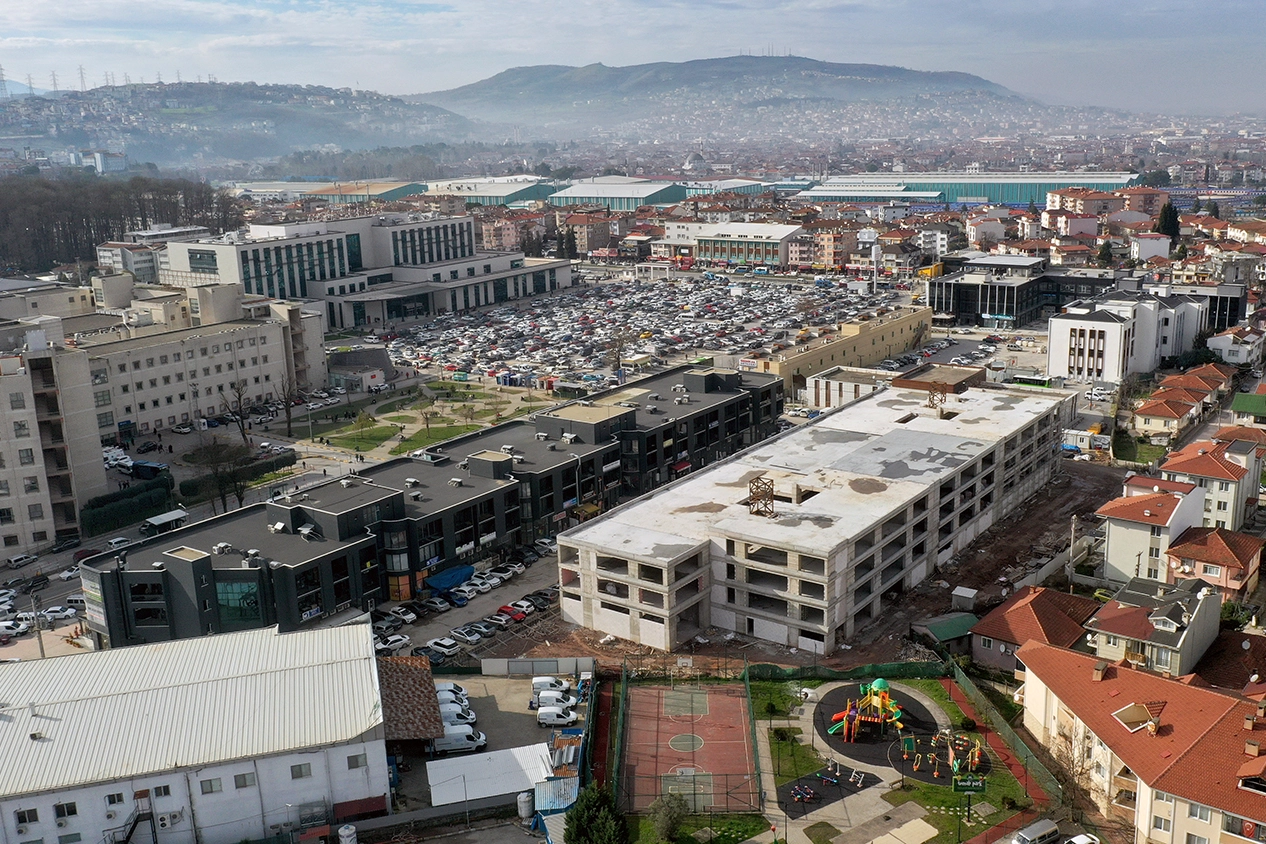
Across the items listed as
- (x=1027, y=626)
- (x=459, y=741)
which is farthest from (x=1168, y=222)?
(x=459, y=741)

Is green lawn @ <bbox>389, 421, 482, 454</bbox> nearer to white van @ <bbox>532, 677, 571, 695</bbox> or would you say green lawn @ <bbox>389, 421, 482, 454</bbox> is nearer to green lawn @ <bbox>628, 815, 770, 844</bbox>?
white van @ <bbox>532, 677, 571, 695</bbox>

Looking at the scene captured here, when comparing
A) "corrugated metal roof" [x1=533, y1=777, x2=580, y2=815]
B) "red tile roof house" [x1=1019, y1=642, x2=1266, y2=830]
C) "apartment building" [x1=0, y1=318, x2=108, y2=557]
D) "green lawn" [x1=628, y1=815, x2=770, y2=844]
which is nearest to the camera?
"red tile roof house" [x1=1019, y1=642, x2=1266, y2=830]

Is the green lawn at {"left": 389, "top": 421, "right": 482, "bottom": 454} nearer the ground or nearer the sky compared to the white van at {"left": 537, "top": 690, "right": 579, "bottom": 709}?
nearer the sky

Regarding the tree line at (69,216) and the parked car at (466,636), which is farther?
the tree line at (69,216)

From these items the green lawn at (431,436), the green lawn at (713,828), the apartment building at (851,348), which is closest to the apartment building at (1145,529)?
the green lawn at (713,828)

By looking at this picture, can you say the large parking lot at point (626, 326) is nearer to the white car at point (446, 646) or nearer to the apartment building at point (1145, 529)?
the white car at point (446, 646)

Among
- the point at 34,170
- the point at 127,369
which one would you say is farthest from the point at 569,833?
the point at 34,170

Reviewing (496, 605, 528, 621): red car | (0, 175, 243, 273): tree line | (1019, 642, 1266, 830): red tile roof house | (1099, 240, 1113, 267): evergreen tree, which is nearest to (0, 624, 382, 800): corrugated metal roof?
(496, 605, 528, 621): red car

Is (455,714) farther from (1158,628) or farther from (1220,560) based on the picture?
(1220,560)
